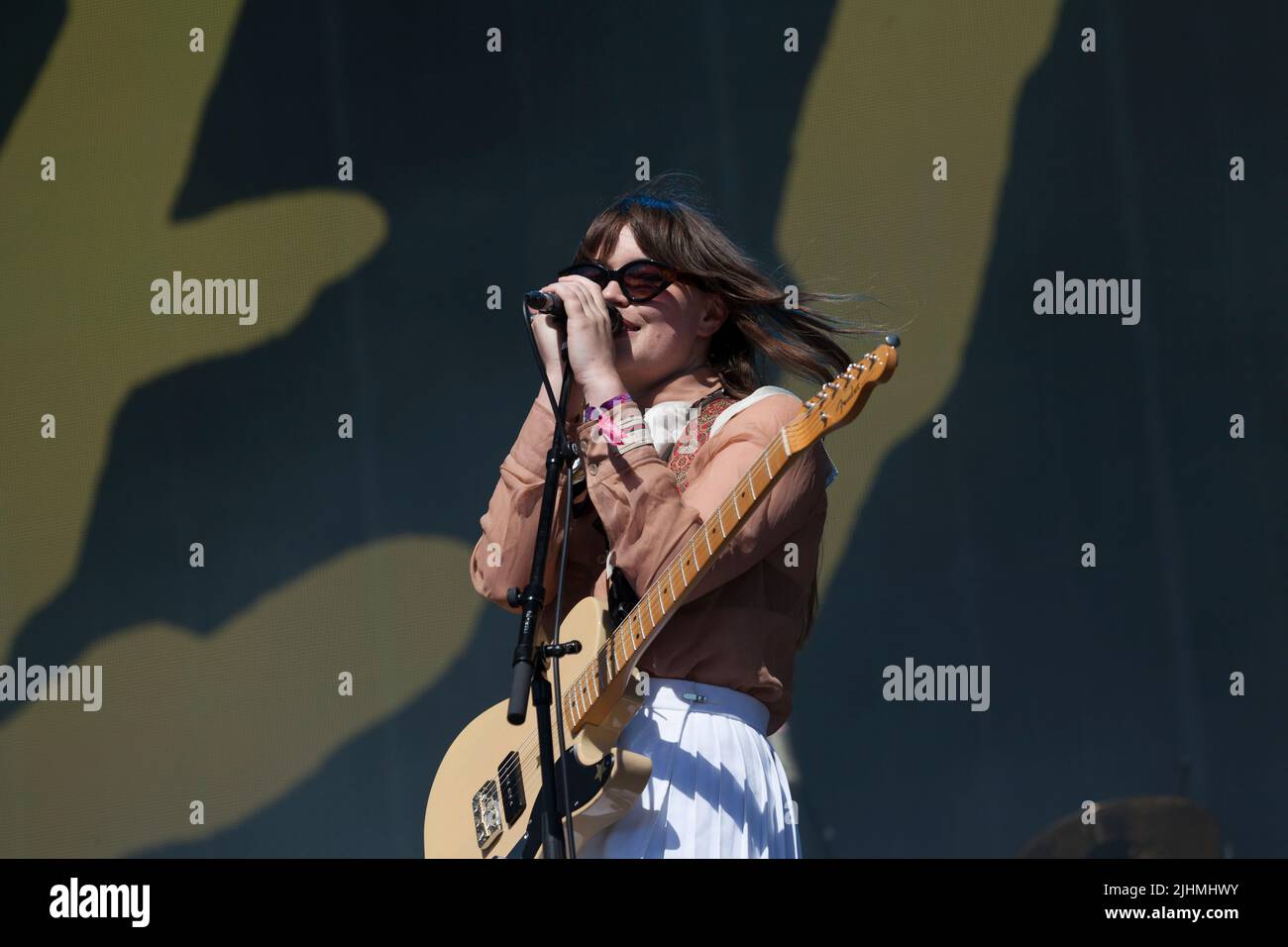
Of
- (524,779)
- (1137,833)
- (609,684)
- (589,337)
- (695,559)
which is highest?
(589,337)

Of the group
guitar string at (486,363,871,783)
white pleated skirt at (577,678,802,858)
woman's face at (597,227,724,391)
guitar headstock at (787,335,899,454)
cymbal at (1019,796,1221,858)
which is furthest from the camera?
cymbal at (1019,796,1221,858)

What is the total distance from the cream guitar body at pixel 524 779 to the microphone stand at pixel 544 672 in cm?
4

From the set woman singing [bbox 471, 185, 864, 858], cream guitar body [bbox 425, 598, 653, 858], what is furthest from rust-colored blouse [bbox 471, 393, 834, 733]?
cream guitar body [bbox 425, 598, 653, 858]

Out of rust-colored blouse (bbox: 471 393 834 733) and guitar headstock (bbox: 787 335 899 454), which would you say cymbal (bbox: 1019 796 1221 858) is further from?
guitar headstock (bbox: 787 335 899 454)

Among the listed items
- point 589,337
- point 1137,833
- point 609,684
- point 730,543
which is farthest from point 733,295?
point 1137,833

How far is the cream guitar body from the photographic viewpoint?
7.19ft

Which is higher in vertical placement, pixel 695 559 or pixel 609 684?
pixel 695 559

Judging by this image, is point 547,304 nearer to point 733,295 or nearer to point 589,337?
point 589,337

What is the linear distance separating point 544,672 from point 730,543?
12.4 inches

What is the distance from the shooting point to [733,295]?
8.36 feet

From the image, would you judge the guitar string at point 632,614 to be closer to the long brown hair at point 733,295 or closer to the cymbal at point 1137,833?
the long brown hair at point 733,295

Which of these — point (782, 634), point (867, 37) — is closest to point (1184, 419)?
point (867, 37)

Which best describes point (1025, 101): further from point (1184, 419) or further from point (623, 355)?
point (623, 355)

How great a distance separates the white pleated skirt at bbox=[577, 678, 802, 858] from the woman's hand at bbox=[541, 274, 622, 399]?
1.47 feet
